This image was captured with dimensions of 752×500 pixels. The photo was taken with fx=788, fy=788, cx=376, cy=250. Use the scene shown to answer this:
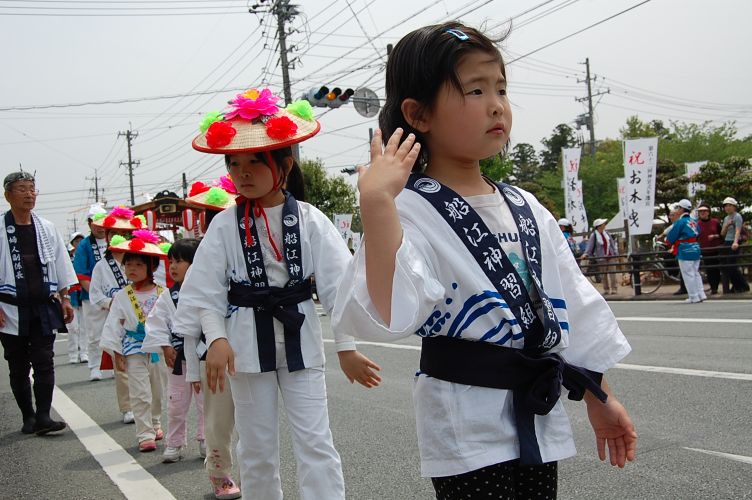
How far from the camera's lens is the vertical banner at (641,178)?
17.0 metres

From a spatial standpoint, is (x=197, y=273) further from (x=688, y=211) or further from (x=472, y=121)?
(x=688, y=211)

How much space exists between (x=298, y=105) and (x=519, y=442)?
260 cm

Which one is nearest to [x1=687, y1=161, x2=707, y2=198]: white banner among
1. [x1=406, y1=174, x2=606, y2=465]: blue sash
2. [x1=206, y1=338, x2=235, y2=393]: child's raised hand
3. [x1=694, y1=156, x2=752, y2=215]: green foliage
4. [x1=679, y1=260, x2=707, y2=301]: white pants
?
[x1=694, y1=156, x2=752, y2=215]: green foliage

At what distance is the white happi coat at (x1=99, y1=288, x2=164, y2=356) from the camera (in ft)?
21.2

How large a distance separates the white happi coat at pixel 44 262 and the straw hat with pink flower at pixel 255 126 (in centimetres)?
387

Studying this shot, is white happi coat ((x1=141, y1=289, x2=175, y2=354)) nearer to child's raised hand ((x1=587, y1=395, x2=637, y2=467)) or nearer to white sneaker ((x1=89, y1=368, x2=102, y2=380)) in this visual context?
child's raised hand ((x1=587, y1=395, x2=637, y2=467))

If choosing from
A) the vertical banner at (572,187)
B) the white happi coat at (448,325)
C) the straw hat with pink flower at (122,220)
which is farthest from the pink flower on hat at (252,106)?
the vertical banner at (572,187)

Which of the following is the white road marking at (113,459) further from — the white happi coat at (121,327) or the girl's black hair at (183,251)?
the girl's black hair at (183,251)

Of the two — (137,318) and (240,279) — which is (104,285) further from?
(240,279)

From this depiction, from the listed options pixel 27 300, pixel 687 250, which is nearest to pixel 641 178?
pixel 687 250

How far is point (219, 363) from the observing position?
3422mm

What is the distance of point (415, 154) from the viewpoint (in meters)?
1.87

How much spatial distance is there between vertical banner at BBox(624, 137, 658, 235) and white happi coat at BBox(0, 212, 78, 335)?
1278cm

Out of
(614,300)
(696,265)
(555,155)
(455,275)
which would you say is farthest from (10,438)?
(555,155)
